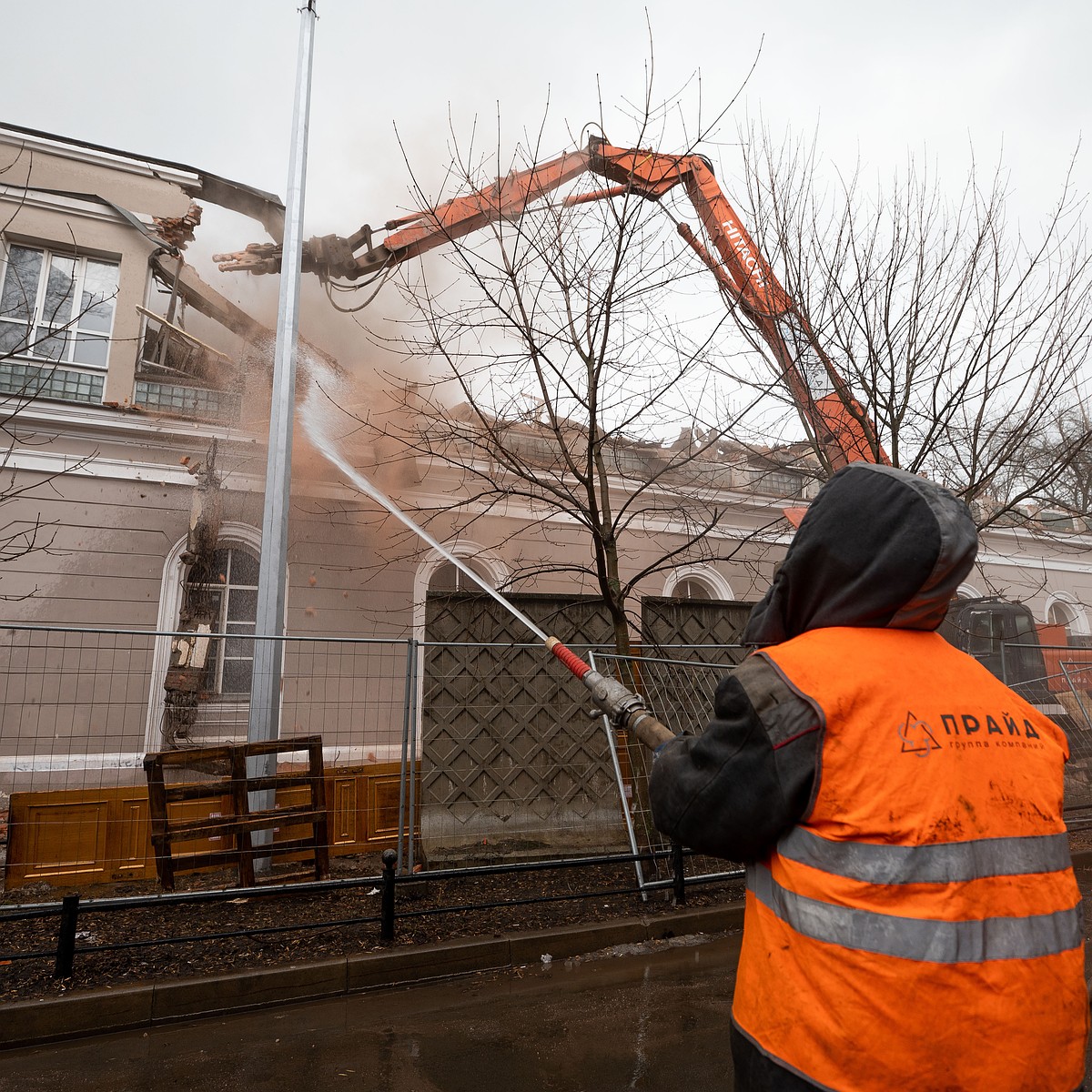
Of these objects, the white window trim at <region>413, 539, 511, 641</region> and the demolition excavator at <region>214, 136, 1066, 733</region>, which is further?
the white window trim at <region>413, 539, 511, 641</region>

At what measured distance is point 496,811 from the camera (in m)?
6.83

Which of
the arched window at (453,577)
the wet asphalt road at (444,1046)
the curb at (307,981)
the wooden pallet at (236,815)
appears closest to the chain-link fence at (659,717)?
the curb at (307,981)

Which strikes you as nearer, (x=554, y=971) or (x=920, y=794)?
(x=920, y=794)

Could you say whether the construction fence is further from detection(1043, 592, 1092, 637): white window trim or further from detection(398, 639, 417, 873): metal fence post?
detection(1043, 592, 1092, 637): white window trim

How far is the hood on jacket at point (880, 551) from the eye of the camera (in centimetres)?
161

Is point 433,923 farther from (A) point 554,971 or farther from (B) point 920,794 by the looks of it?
(B) point 920,794

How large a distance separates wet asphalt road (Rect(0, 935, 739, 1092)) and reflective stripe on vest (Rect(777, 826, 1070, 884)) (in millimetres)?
2626

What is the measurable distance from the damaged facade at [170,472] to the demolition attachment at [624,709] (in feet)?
22.5

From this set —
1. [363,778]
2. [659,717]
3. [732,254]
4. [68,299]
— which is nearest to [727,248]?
[732,254]

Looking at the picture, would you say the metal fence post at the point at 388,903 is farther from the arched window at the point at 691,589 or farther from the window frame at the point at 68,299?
the arched window at the point at 691,589

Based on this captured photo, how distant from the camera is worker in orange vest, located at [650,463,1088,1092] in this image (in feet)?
4.57

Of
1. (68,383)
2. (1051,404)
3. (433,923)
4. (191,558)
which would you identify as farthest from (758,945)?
(68,383)

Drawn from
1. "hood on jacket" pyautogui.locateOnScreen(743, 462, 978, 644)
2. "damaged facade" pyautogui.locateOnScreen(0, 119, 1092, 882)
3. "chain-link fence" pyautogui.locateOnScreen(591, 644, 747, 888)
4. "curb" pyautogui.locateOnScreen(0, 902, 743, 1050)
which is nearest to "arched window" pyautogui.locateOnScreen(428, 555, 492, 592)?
"damaged facade" pyautogui.locateOnScreen(0, 119, 1092, 882)

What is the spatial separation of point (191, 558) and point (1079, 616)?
20.2 metres
